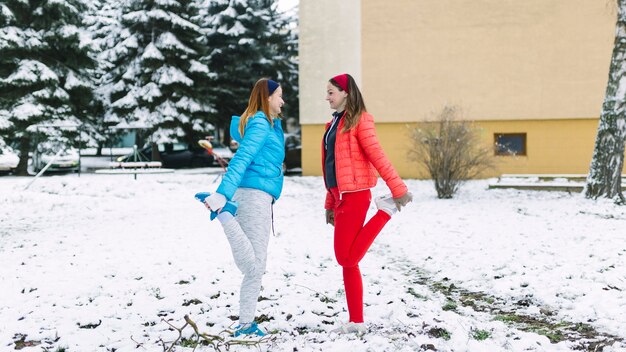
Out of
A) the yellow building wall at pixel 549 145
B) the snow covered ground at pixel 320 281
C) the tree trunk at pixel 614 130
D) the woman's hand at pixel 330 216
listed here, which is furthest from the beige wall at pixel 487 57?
the woman's hand at pixel 330 216

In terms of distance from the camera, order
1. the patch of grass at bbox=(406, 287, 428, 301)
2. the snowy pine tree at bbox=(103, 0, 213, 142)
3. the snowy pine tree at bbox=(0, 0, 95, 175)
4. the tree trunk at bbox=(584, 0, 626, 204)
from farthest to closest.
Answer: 1. the snowy pine tree at bbox=(103, 0, 213, 142)
2. the snowy pine tree at bbox=(0, 0, 95, 175)
3. the tree trunk at bbox=(584, 0, 626, 204)
4. the patch of grass at bbox=(406, 287, 428, 301)

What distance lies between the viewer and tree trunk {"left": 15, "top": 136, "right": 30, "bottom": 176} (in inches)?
882

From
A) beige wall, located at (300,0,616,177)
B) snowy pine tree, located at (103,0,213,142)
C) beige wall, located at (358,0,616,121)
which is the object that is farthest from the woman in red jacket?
snowy pine tree, located at (103,0,213,142)

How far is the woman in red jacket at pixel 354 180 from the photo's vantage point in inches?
157

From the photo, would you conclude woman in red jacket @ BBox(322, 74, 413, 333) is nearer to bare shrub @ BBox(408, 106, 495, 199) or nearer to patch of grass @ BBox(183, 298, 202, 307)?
patch of grass @ BBox(183, 298, 202, 307)

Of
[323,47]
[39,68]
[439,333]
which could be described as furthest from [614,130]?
[39,68]

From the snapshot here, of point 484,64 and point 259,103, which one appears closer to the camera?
point 259,103

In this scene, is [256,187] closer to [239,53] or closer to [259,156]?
[259,156]

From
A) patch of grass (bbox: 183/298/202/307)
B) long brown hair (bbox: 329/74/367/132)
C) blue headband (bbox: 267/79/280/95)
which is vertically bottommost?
patch of grass (bbox: 183/298/202/307)

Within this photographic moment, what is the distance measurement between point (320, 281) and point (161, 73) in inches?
900

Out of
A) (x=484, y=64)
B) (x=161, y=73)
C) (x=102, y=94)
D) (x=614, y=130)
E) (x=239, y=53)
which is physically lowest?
(x=614, y=130)

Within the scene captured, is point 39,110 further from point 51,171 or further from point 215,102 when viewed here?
point 215,102

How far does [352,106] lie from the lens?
13.4 feet

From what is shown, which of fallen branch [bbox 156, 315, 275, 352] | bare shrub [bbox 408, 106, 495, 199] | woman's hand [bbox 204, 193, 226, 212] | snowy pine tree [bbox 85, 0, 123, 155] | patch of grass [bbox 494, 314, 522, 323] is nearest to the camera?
woman's hand [bbox 204, 193, 226, 212]
